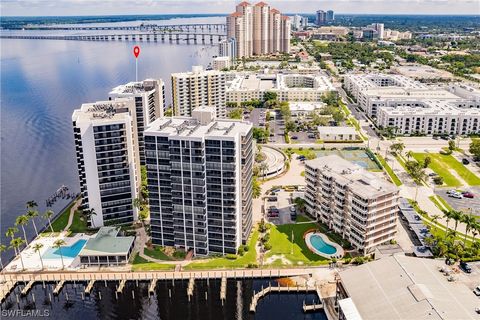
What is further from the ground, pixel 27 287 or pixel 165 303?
pixel 27 287

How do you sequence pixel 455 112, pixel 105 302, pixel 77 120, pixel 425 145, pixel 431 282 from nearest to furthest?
pixel 431 282, pixel 105 302, pixel 77 120, pixel 425 145, pixel 455 112

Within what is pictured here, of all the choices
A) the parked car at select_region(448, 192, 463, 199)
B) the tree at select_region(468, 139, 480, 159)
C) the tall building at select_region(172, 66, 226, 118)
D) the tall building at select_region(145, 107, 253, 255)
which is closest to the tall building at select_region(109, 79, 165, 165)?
the tall building at select_region(172, 66, 226, 118)

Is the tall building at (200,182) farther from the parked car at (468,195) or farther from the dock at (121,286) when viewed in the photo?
the parked car at (468,195)

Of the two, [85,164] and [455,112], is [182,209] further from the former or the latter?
[455,112]

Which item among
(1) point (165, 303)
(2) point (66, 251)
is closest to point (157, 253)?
(1) point (165, 303)

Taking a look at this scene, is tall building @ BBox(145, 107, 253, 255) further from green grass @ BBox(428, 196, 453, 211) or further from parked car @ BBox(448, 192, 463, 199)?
parked car @ BBox(448, 192, 463, 199)

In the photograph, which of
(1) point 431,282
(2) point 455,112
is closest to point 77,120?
(1) point 431,282

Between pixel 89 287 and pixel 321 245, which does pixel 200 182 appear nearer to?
pixel 89 287
